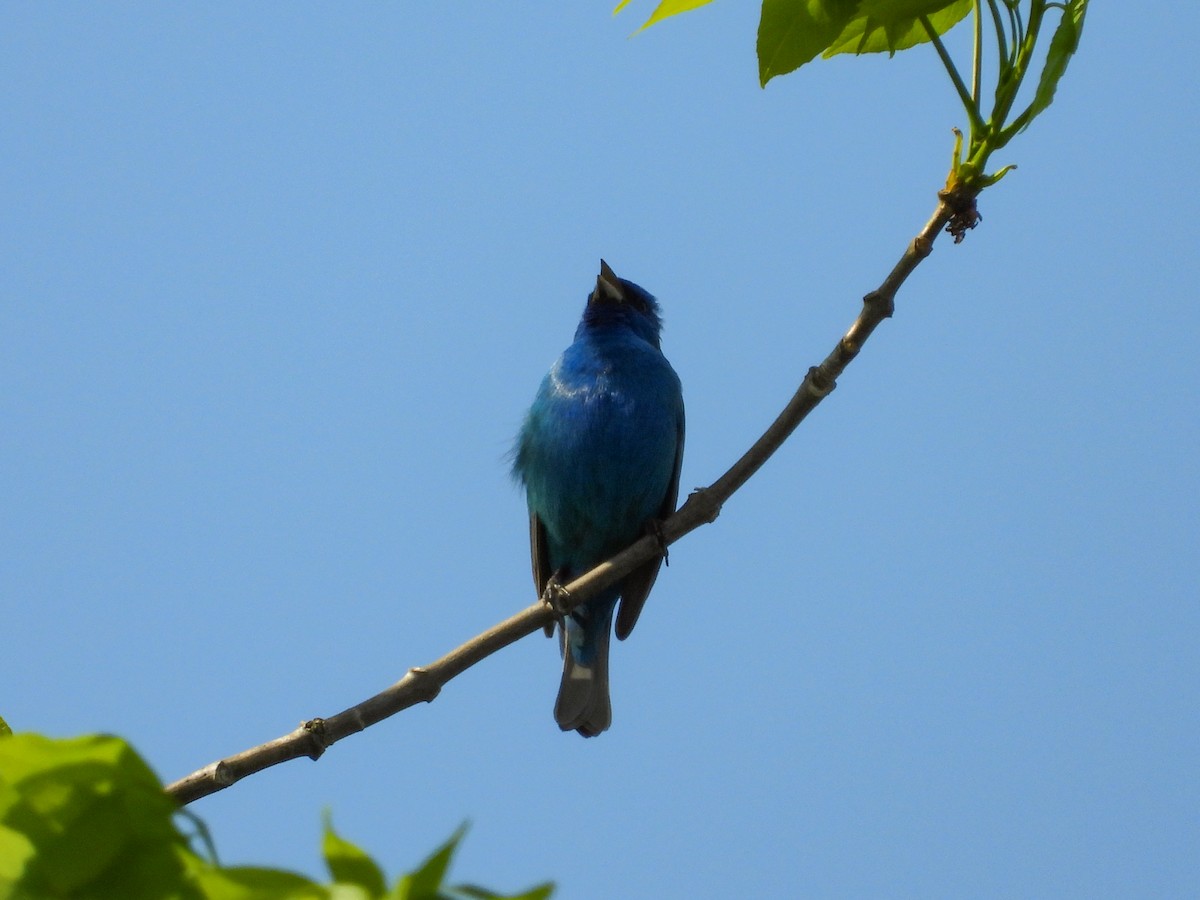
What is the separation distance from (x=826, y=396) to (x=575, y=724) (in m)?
4.40

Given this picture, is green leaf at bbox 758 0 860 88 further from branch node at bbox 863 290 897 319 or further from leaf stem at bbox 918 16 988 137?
branch node at bbox 863 290 897 319

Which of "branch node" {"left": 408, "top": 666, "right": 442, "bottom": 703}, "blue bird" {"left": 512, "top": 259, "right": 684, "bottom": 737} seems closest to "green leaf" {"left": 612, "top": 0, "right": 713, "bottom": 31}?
"branch node" {"left": 408, "top": 666, "right": 442, "bottom": 703}

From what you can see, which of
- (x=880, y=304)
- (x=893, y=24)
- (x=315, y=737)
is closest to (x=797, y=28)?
(x=893, y=24)

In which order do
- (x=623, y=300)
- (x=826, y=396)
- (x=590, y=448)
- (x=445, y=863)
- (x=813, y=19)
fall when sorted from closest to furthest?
(x=445, y=863), (x=813, y=19), (x=826, y=396), (x=590, y=448), (x=623, y=300)

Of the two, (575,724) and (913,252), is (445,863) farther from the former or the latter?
(575,724)

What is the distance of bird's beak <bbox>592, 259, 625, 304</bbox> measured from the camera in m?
9.52

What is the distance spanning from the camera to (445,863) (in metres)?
1.48

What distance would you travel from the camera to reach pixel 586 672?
28.0ft

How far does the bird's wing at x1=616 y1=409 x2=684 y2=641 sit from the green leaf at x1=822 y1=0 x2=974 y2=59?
4626mm

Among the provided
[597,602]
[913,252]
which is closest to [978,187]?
[913,252]

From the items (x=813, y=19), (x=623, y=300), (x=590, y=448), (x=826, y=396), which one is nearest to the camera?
(x=813, y=19)

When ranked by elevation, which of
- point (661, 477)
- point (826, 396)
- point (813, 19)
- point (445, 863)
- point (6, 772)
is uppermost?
point (661, 477)

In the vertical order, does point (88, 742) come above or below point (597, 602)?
below

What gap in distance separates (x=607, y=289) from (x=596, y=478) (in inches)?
77.9
